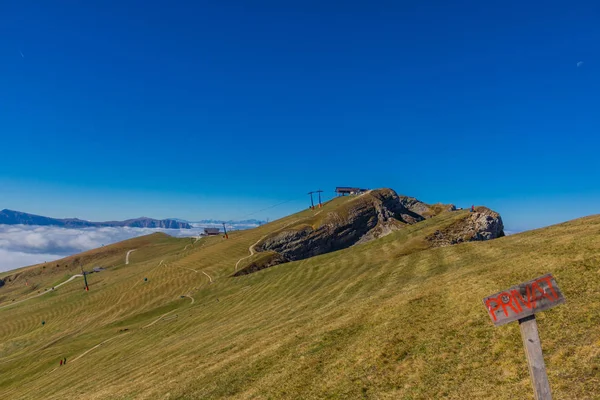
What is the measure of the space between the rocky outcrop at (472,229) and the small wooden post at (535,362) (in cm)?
6605

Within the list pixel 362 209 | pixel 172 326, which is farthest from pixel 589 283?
pixel 362 209

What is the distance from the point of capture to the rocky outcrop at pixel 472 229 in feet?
249

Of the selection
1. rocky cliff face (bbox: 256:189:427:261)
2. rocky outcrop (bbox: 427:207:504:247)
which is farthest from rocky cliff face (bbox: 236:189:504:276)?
rocky outcrop (bbox: 427:207:504:247)

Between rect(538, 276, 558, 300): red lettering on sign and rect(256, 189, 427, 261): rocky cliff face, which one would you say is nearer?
rect(538, 276, 558, 300): red lettering on sign

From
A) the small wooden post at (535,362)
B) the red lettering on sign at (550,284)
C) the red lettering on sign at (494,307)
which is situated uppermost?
the red lettering on sign at (550,284)

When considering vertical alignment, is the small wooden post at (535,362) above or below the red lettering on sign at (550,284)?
below

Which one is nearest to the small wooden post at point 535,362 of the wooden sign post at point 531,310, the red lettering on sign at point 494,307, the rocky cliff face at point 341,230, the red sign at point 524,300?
the wooden sign post at point 531,310

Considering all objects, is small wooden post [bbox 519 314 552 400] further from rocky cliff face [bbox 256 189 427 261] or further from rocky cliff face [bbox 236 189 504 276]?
rocky cliff face [bbox 256 189 427 261]

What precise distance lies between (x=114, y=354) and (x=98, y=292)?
110 meters

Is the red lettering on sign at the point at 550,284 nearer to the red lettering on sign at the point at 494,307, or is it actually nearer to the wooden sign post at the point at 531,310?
the wooden sign post at the point at 531,310

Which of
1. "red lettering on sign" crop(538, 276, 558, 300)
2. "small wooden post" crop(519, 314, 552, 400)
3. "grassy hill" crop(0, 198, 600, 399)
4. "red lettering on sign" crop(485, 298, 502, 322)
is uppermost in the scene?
"red lettering on sign" crop(538, 276, 558, 300)

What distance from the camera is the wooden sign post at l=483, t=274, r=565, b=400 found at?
30.2 feet

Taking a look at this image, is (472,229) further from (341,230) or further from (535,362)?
(535,362)

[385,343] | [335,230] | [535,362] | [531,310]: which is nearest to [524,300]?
[531,310]
